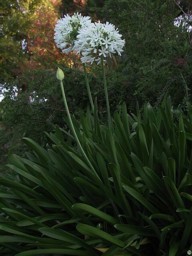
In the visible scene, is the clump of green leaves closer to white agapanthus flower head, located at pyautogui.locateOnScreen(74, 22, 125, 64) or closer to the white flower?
white agapanthus flower head, located at pyautogui.locateOnScreen(74, 22, 125, 64)

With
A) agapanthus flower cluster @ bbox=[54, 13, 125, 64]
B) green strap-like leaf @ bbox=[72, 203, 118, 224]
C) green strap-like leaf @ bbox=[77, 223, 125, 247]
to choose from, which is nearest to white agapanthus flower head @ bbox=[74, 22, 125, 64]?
agapanthus flower cluster @ bbox=[54, 13, 125, 64]

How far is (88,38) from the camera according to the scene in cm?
330

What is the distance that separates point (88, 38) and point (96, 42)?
0.20 feet

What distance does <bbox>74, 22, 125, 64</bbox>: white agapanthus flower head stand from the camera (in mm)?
3318

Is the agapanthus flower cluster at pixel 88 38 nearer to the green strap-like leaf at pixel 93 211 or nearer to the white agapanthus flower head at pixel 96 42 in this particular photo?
Answer: the white agapanthus flower head at pixel 96 42

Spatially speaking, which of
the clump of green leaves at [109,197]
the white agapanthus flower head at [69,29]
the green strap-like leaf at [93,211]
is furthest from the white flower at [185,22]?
the green strap-like leaf at [93,211]

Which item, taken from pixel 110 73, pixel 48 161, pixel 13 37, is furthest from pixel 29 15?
pixel 48 161

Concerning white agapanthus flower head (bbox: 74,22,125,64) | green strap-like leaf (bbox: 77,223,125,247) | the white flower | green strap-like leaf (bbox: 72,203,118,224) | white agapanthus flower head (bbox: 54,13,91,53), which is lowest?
green strap-like leaf (bbox: 77,223,125,247)

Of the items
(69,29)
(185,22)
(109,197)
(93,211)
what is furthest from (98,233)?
(185,22)

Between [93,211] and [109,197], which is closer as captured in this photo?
[93,211]

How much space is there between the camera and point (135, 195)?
10.3 ft

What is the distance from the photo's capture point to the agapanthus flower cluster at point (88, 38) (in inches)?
131

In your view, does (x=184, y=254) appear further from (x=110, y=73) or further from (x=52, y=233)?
(x=110, y=73)

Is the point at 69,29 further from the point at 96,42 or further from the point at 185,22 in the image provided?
the point at 185,22
